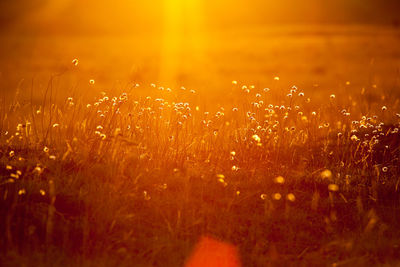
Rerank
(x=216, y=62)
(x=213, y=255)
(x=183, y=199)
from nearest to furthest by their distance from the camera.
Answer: (x=213, y=255)
(x=183, y=199)
(x=216, y=62)

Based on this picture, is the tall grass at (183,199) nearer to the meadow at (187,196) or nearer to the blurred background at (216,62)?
the meadow at (187,196)

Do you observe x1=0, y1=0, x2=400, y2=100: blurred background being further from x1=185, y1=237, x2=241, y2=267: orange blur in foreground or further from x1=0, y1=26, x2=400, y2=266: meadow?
x1=185, y1=237, x2=241, y2=267: orange blur in foreground

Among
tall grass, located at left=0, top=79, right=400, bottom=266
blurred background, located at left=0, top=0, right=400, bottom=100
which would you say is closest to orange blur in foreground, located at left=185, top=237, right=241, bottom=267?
tall grass, located at left=0, top=79, right=400, bottom=266

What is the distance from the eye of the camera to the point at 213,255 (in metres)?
4.32

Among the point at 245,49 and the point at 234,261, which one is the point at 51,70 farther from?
the point at 234,261

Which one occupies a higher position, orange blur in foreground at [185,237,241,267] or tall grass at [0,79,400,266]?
tall grass at [0,79,400,266]

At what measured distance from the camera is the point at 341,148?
6.42 m

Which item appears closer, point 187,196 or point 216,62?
point 187,196

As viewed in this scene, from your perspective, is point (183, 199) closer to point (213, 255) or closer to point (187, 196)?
point (187, 196)

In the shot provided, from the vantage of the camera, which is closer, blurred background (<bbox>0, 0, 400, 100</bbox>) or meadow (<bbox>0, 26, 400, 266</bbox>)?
meadow (<bbox>0, 26, 400, 266</bbox>)

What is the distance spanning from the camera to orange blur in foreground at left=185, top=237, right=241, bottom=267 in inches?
166

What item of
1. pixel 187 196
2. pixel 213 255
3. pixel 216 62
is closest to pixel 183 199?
pixel 187 196

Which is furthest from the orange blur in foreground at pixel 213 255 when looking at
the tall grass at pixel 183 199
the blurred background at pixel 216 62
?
the blurred background at pixel 216 62

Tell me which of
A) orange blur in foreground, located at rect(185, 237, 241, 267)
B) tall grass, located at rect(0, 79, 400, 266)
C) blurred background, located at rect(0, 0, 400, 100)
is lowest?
orange blur in foreground, located at rect(185, 237, 241, 267)
